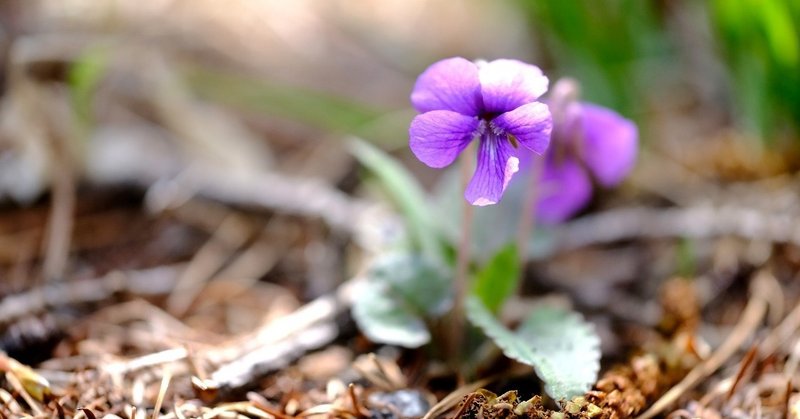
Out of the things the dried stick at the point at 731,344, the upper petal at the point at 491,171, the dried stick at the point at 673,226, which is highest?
the upper petal at the point at 491,171

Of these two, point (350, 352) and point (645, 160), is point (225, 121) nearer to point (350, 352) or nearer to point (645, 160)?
point (350, 352)

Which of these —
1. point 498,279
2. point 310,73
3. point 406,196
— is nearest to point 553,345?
point 498,279

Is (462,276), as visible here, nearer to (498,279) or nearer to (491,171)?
(498,279)

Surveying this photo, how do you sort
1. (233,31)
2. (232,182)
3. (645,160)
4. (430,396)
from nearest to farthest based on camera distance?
(430,396) → (232,182) → (645,160) → (233,31)

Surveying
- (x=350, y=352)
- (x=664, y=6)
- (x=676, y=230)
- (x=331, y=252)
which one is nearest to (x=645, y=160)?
(x=676, y=230)

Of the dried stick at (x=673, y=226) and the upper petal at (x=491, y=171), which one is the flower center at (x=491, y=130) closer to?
the upper petal at (x=491, y=171)

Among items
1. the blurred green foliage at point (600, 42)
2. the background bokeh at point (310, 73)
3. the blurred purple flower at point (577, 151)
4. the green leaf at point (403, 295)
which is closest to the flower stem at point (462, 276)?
the green leaf at point (403, 295)

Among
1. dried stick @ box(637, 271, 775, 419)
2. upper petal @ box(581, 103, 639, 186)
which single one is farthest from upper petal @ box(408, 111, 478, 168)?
dried stick @ box(637, 271, 775, 419)
